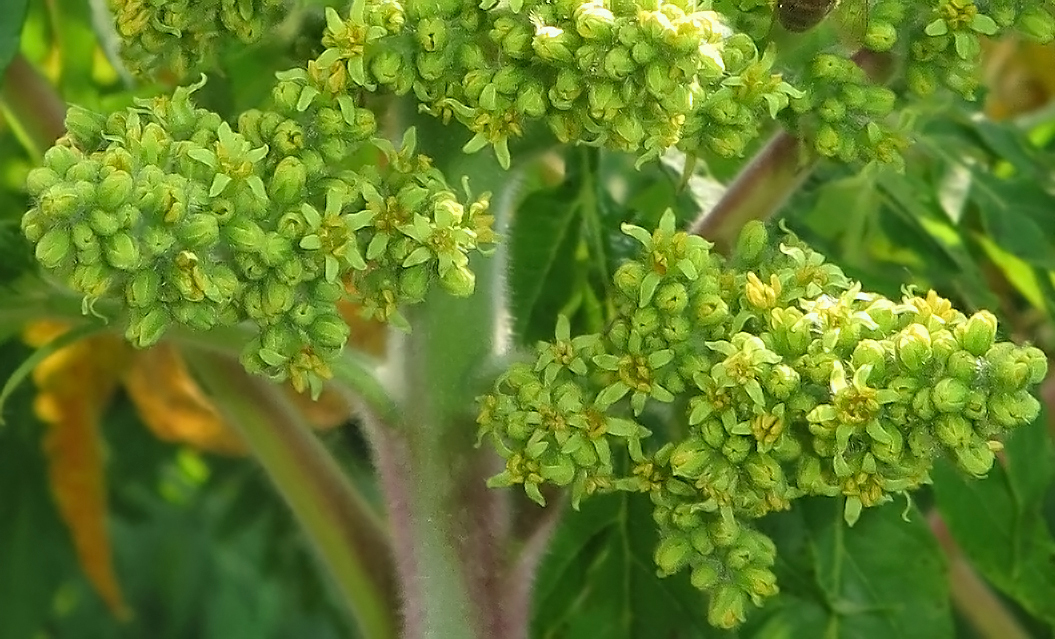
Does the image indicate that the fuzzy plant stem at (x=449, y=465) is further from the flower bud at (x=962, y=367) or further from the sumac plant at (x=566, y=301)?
the flower bud at (x=962, y=367)

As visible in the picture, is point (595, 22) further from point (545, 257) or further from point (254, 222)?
point (545, 257)

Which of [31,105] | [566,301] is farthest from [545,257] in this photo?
[31,105]

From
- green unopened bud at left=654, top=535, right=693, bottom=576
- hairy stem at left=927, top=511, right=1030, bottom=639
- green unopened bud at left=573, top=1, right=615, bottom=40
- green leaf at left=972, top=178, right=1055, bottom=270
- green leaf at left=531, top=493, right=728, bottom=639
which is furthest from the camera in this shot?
hairy stem at left=927, top=511, right=1030, bottom=639

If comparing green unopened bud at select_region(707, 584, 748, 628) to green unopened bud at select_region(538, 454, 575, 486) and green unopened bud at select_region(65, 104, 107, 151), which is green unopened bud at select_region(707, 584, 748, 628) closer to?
green unopened bud at select_region(538, 454, 575, 486)

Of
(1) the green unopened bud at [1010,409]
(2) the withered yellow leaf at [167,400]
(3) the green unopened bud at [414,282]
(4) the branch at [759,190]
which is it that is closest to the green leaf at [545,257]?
(4) the branch at [759,190]

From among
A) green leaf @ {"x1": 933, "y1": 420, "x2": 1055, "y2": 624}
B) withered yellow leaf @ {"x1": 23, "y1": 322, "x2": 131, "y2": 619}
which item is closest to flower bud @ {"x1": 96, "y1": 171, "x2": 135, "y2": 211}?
green leaf @ {"x1": 933, "y1": 420, "x2": 1055, "y2": 624}

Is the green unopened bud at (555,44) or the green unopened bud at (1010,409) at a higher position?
the green unopened bud at (555,44)
